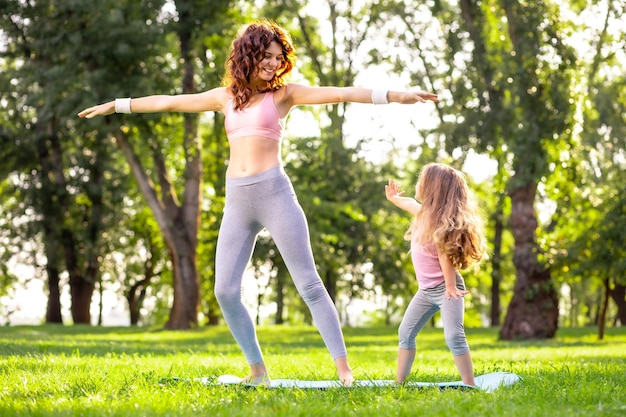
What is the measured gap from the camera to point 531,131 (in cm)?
1731

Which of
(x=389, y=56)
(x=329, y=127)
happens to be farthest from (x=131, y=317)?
(x=389, y=56)

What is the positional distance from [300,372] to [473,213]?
2188 millimetres

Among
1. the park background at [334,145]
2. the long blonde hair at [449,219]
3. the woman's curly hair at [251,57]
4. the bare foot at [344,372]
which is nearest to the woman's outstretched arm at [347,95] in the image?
the woman's curly hair at [251,57]

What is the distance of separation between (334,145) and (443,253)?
2133 centimetres

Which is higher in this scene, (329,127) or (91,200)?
(329,127)

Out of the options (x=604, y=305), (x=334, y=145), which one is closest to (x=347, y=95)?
(x=604, y=305)

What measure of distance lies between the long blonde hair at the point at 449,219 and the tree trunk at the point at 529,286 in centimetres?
1271

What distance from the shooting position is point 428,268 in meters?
5.82

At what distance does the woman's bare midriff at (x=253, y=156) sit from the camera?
5633 mm

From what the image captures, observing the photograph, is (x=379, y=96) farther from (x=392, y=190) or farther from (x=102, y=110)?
(x=102, y=110)

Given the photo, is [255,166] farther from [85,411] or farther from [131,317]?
[131,317]

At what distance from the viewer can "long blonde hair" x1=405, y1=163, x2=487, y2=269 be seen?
5.68 metres

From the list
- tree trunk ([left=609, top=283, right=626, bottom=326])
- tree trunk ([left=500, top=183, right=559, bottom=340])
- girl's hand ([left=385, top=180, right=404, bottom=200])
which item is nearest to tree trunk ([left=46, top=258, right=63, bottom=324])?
tree trunk ([left=500, top=183, right=559, bottom=340])

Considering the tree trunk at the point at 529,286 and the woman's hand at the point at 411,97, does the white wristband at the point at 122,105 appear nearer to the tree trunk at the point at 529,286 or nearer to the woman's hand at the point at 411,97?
the woman's hand at the point at 411,97
